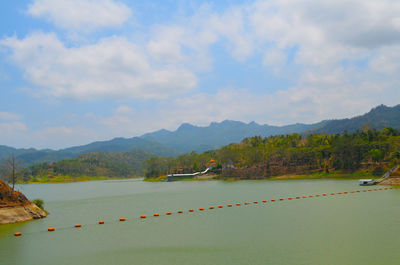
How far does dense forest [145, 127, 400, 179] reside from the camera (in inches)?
3634

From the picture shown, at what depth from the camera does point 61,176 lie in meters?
190

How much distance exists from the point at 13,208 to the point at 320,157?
309ft

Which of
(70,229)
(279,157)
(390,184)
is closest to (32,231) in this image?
(70,229)

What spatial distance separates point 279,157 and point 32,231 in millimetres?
98979

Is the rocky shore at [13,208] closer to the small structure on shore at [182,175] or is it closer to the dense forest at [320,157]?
the dense forest at [320,157]

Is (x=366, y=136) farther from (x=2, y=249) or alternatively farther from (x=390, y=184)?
(x=2, y=249)

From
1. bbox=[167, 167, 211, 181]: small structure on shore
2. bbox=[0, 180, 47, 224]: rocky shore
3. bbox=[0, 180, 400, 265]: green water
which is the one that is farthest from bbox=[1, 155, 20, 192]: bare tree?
bbox=[167, 167, 211, 181]: small structure on shore

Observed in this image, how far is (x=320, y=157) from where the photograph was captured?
106750 millimetres

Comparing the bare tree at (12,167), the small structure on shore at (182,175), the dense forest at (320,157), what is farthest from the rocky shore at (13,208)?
the small structure on shore at (182,175)

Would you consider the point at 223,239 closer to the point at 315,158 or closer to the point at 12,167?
the point at 12,167

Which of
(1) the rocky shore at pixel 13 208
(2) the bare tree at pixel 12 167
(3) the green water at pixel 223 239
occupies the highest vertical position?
(2) the bare tree at pixel 12 167

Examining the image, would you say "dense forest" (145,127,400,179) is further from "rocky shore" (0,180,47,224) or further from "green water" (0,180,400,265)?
"rocky shore" (0,180,47,224)

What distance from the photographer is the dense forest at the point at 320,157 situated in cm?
9231

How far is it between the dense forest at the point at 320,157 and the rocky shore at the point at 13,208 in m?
73.8
